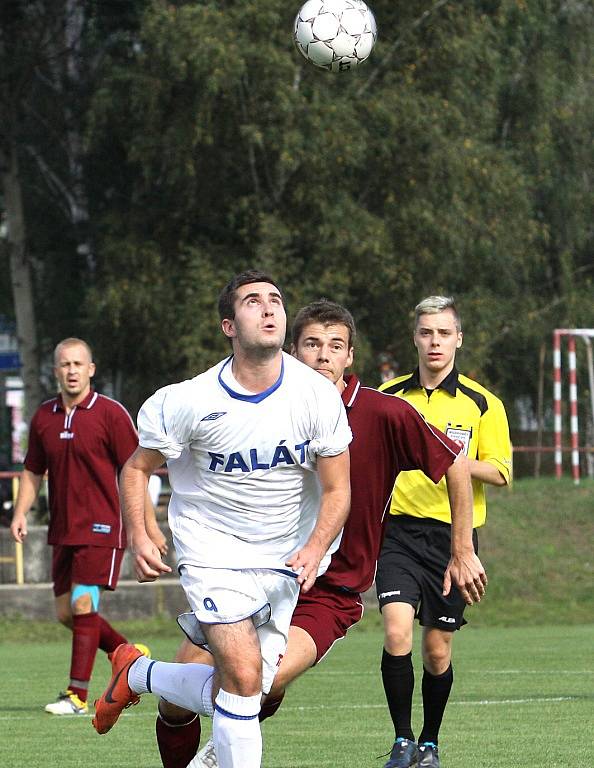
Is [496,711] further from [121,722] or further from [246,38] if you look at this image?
[246,38]

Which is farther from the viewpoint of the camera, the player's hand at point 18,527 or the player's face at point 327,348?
the player's hand at point 18,527

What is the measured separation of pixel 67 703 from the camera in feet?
30.7

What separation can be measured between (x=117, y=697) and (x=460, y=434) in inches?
86.0

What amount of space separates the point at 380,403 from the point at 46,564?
11.7 meters

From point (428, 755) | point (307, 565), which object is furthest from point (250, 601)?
point (428, 755)

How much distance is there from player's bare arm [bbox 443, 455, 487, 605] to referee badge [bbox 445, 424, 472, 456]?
1.22 m

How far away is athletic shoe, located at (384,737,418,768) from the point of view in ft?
21.8

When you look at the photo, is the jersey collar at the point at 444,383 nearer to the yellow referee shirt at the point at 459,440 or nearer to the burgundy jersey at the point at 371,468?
the yellow referee shirt at the point at 459,440

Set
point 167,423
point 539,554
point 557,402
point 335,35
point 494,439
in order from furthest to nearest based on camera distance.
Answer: point 557,402 < point 539,554 < point 335,35 < point 494,439 < point 167,423

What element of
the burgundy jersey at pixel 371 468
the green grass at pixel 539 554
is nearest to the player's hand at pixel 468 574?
the burgundy jersey at pixel 371 468

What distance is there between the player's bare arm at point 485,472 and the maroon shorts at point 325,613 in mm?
1049

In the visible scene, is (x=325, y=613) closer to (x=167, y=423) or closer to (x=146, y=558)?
(x=146, y=558)

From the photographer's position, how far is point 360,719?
28.8 feet

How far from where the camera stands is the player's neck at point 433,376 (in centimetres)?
758
